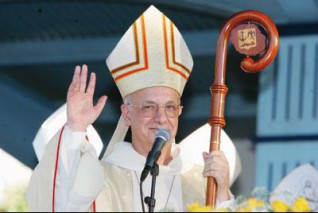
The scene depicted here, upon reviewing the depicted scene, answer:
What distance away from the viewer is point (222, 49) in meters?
7.98

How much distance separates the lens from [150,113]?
808 centimetres

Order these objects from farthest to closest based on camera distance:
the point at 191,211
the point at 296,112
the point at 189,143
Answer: the point at 296,112 < the point at 189,143 < the point at 191,211

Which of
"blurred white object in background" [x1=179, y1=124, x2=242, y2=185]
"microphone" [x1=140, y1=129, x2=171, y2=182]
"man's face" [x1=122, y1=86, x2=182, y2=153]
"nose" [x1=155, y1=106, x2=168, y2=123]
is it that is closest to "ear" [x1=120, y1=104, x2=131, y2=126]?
"man's face" [x1=122, y1=86, x2=182, y2=153]

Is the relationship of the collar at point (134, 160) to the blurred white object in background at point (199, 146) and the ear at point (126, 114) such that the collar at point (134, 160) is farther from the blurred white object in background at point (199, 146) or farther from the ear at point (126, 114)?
the blurred white object in background at point (199, 146)

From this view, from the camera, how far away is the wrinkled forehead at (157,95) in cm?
816

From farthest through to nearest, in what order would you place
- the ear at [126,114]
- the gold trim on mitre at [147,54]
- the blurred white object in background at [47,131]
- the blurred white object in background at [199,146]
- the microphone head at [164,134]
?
the blurred white object in background at [47,131], the blurred white object in background at [199,146], the gold trim on mitre at [147,54], the ear at [126,114], the microphone head at [164,134]

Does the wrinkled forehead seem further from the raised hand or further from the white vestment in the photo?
the raised hand

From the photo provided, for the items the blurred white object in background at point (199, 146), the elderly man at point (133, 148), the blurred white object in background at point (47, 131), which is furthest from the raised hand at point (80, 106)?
the blurred white object in background at point (47, 131)

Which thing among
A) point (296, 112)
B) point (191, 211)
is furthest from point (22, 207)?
point (296, 112)

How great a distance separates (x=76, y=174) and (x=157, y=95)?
35.2 inches

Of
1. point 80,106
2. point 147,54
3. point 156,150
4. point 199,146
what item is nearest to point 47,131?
point 199,146

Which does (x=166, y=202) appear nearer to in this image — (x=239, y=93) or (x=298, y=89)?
(x=298, y=89)

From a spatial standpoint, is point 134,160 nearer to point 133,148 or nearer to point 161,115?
point 133,148

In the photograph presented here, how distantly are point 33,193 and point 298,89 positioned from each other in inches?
242
